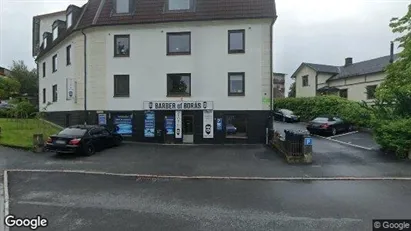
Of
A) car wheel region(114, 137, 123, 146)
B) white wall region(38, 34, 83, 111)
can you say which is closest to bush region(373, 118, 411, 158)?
car wheel region(114, 137, 123, 146)

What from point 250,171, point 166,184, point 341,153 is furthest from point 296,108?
point 166,184

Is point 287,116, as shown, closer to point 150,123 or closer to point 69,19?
point 150,123

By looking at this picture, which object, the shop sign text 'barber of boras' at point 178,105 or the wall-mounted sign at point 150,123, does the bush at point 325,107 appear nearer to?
the shop sign text 'barber of boras' at point 178,105

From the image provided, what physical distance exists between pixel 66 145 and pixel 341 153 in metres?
13.3

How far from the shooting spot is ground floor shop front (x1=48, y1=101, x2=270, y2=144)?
21.1 m

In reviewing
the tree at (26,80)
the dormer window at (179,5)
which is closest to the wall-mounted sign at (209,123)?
the dormer window at (179,5)

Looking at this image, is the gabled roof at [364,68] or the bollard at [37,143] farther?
the gabled roof at [364,68]

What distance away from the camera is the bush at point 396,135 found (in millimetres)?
14867

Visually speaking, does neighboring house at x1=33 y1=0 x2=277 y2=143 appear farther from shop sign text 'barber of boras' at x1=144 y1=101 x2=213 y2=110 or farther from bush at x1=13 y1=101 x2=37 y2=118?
bush at x1=13 y1=101 x2=37 y2=118

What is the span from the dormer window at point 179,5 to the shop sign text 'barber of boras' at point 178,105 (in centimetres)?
639

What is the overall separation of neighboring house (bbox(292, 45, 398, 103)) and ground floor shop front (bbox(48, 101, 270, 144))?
1968 centimetres

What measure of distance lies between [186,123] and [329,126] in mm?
11142

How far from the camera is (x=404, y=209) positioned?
7.71 metres

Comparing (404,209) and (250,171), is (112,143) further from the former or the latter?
(404,209)
